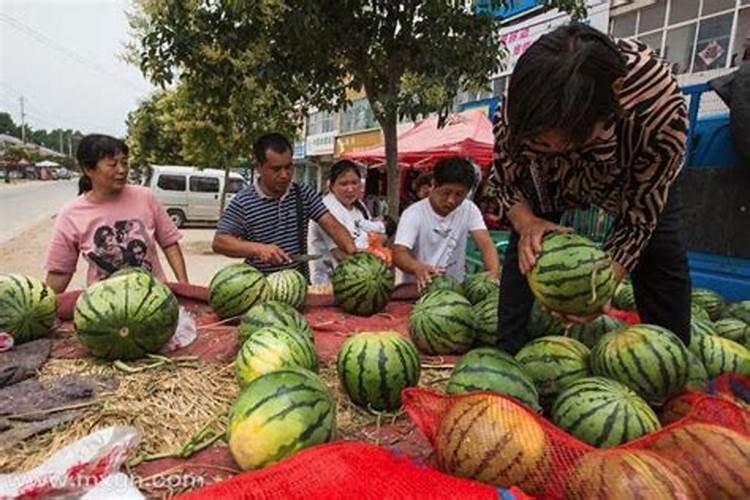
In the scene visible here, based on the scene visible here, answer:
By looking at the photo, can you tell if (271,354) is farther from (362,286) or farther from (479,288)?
(479,288)

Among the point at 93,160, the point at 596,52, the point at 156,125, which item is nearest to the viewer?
the point at 596,52

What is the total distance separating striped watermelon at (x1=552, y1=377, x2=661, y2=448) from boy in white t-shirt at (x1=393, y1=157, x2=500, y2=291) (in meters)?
2.12

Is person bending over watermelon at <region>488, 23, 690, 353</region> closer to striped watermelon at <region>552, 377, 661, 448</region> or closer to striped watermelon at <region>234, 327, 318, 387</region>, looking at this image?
striped watermelon at <region>552, 377, 661, 448</region>

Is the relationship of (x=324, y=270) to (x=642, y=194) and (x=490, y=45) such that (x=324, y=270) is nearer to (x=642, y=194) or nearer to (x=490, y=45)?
(x=490, y=45)

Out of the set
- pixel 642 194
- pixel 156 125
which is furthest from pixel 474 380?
pixel 156 125

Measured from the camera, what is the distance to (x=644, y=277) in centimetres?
250

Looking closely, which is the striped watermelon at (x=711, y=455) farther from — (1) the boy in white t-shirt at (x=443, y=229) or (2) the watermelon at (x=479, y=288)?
(1) the boy in white t-shirt at (x=443, y=229)

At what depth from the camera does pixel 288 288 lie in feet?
10.9

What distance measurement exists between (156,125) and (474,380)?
27.0 m

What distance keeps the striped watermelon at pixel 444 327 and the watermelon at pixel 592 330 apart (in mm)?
501

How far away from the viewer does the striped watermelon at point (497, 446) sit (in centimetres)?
150

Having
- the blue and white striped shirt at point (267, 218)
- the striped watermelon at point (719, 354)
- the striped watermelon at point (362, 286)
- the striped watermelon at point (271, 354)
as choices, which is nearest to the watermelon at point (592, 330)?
the striped watermelon at point (719, 354)

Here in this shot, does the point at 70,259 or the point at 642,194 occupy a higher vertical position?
the point at 642,194

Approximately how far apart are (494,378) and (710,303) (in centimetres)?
219
